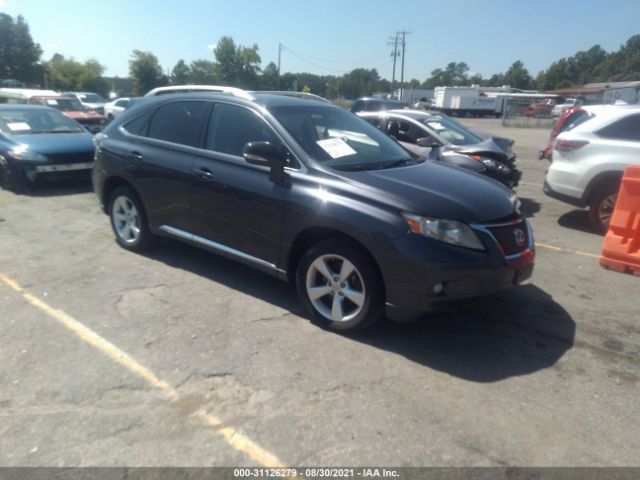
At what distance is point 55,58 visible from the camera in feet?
242

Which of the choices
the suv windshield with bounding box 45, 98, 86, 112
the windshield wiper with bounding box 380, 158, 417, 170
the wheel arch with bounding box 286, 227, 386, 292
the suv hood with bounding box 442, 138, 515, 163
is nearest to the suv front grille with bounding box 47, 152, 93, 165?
the suv hood with bounding box 442, 138, 515, 163

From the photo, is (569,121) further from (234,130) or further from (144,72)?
(144,72)

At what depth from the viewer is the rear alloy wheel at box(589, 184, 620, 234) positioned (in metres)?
6.90

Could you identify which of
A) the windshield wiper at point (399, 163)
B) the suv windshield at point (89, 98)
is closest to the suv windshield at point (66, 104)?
the suv windshield at point (89, 98)

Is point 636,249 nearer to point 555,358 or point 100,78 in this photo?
point 555,358

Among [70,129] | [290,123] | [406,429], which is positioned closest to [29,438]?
[406,429]

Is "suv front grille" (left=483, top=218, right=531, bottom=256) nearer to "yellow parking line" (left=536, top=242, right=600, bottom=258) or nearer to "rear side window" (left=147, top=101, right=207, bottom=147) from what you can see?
"yellow parking line" (left=536, top=242, right=600, bottom=258)

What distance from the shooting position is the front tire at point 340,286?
3.65 meters

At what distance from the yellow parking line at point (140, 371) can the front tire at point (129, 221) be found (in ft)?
4.04

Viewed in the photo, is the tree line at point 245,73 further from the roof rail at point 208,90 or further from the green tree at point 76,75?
the roof rail at point 208,90

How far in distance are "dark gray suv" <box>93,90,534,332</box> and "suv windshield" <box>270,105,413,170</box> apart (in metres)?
0.02

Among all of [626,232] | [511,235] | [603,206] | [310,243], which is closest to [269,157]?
[310,243]

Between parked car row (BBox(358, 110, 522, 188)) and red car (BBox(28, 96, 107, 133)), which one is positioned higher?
parked car row (BBox(358, 110, 522, 188))

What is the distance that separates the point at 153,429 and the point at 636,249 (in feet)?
17.3
